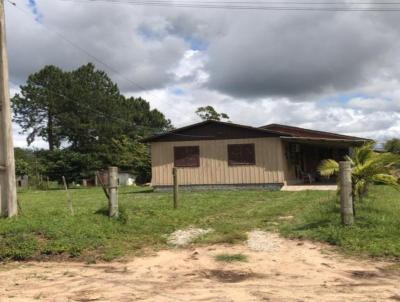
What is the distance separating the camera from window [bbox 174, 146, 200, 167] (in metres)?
22.8

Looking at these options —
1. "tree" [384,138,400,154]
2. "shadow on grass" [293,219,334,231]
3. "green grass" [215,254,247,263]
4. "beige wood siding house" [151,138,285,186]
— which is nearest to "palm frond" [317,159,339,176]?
"shadow on grass" [293,219,334,231]

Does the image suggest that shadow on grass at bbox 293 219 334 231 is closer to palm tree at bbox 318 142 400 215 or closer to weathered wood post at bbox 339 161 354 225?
weathered wood post at bbox 339 161 354 225

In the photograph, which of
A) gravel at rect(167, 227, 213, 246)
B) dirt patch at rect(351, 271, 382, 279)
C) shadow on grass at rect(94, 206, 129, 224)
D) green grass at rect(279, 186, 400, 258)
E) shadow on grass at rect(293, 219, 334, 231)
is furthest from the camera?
shadow on grass at rect(94, 206, 129, 224)

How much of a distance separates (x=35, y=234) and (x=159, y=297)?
3.79m

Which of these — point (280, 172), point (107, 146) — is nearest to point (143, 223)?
point (280, 172)

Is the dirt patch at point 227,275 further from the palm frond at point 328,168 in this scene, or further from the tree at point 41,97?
the tree at point 41,97

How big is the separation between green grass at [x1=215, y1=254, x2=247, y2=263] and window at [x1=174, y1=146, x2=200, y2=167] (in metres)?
15.5

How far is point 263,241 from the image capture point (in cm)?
831

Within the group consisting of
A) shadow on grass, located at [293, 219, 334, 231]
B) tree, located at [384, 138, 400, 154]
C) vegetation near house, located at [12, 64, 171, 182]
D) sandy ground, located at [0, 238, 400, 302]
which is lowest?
sandy ground, located at [0, 238, 400, 302]

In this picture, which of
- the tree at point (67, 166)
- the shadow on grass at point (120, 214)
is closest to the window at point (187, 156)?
the shadow on grass at point (120, 214)

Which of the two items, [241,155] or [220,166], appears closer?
[241,155]

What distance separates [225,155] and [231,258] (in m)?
15.2

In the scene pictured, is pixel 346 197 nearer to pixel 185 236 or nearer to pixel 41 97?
pixel 185 236

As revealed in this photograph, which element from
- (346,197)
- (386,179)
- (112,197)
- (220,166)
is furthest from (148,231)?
(220,166)
